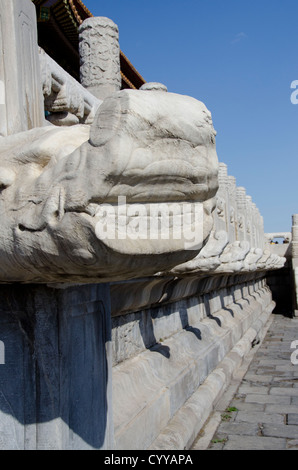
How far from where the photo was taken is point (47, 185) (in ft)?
4.67

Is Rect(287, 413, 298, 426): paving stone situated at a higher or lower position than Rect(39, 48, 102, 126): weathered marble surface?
lower

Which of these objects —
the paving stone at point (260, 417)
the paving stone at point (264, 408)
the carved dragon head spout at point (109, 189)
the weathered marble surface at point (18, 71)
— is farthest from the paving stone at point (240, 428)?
the weathered marble surface at point (18, 71)

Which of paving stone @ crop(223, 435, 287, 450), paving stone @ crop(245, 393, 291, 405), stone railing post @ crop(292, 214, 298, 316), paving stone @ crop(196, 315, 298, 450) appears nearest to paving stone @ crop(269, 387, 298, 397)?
paving stone @ crop(196, 315, 298, 450)

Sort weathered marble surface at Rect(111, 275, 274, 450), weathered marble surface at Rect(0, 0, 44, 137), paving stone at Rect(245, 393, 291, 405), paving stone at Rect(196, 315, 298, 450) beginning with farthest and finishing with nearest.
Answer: paving stone at Rect(245, 393, 291, 405)
paving stone at Rect(196, 315, 298, 450)
weathered marble surface at Rect(111, 275, 274, 450)
weathered marble surface at Rect(0, 0, 44, 137)

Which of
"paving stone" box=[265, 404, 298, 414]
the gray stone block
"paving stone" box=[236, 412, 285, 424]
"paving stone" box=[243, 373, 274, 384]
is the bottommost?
"paving stone" box=[243, 373, 274, 384]

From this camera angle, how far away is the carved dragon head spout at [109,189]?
1.33 meters

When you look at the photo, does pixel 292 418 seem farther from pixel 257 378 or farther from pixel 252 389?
pixel 257 378

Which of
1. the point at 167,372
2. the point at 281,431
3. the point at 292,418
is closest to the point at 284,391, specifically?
the point at 292,418

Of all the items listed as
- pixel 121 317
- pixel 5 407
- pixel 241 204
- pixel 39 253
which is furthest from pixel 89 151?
pixel 241 204

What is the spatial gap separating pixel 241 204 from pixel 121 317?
936 cm

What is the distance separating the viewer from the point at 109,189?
1351 mm

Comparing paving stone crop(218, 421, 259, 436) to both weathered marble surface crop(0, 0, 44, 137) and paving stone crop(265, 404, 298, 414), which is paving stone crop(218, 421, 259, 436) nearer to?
paving stone crop(265, 404, 298, 414)

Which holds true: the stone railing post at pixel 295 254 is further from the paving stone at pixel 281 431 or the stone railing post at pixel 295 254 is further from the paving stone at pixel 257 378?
the paving stone at pixel 281 431

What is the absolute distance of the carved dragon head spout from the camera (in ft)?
4.37
